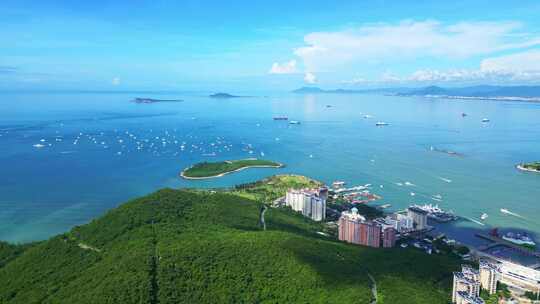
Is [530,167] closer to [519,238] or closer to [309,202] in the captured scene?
[519,238]

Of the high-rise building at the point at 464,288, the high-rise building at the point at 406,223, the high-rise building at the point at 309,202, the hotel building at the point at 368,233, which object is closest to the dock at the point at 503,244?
the high-rise building at the point at 406,223

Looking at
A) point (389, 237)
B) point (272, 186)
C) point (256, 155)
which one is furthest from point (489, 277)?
point (256, 155)

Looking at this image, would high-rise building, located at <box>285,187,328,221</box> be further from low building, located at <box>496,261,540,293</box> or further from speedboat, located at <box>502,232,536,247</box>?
speedboat, located at <box>502,232,536,247</box>

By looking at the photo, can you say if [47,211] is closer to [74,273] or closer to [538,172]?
[74,273]

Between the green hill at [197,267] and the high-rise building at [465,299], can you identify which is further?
the high-rise building at [465,299]

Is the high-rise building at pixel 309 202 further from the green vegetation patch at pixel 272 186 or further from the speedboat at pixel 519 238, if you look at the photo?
the speedboat at pixel 519 238

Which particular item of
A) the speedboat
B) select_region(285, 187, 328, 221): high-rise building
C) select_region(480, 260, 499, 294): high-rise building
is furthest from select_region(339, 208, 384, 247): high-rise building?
the speedboat

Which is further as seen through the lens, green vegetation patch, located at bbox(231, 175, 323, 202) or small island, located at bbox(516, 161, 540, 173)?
small island, located at bbox(516, 161, 540, 173)
